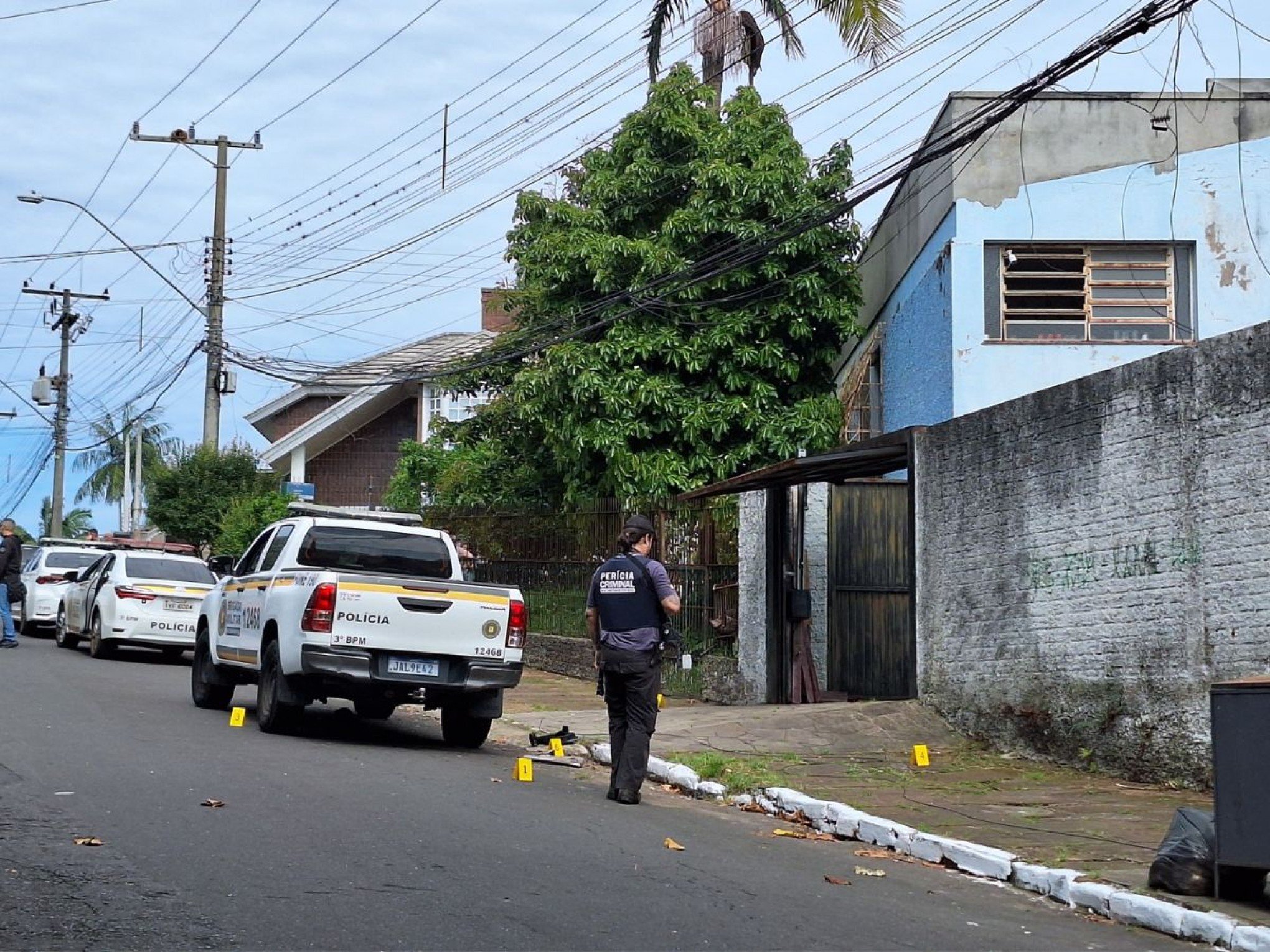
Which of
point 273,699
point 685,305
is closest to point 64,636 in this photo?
point 685,305

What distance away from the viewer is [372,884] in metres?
6.68

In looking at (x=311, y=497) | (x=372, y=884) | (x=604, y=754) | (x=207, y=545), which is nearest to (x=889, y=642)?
(x=604, y=754)

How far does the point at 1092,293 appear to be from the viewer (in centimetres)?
1869

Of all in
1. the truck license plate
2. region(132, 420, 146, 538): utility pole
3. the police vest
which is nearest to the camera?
the police vest

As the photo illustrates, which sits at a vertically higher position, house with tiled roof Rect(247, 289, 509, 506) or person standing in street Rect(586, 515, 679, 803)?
house with tiled roof Rect(247, 289, 509, 506)

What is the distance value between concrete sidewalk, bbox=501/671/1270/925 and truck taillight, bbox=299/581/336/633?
2856 mm

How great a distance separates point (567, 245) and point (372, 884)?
1688 cm

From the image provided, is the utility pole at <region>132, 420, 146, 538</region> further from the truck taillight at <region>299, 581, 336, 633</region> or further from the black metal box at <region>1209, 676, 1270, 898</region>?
the black metal box at <region>1209, 676, 1270, 898</region>

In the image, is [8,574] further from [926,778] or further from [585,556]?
[926,778]

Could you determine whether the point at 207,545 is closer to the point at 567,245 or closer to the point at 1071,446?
the point at 567,245

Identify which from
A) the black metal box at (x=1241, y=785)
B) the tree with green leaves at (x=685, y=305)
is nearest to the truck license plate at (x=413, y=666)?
the black metal box at (x=1241, y=785)

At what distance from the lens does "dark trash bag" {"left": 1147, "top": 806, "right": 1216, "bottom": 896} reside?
23.1ft

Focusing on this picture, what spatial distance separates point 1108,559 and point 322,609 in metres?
6.06

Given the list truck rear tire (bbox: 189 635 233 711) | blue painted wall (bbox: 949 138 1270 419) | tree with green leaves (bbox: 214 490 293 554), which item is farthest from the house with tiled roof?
truck rear tire (bbox: 189 635 233 711)
